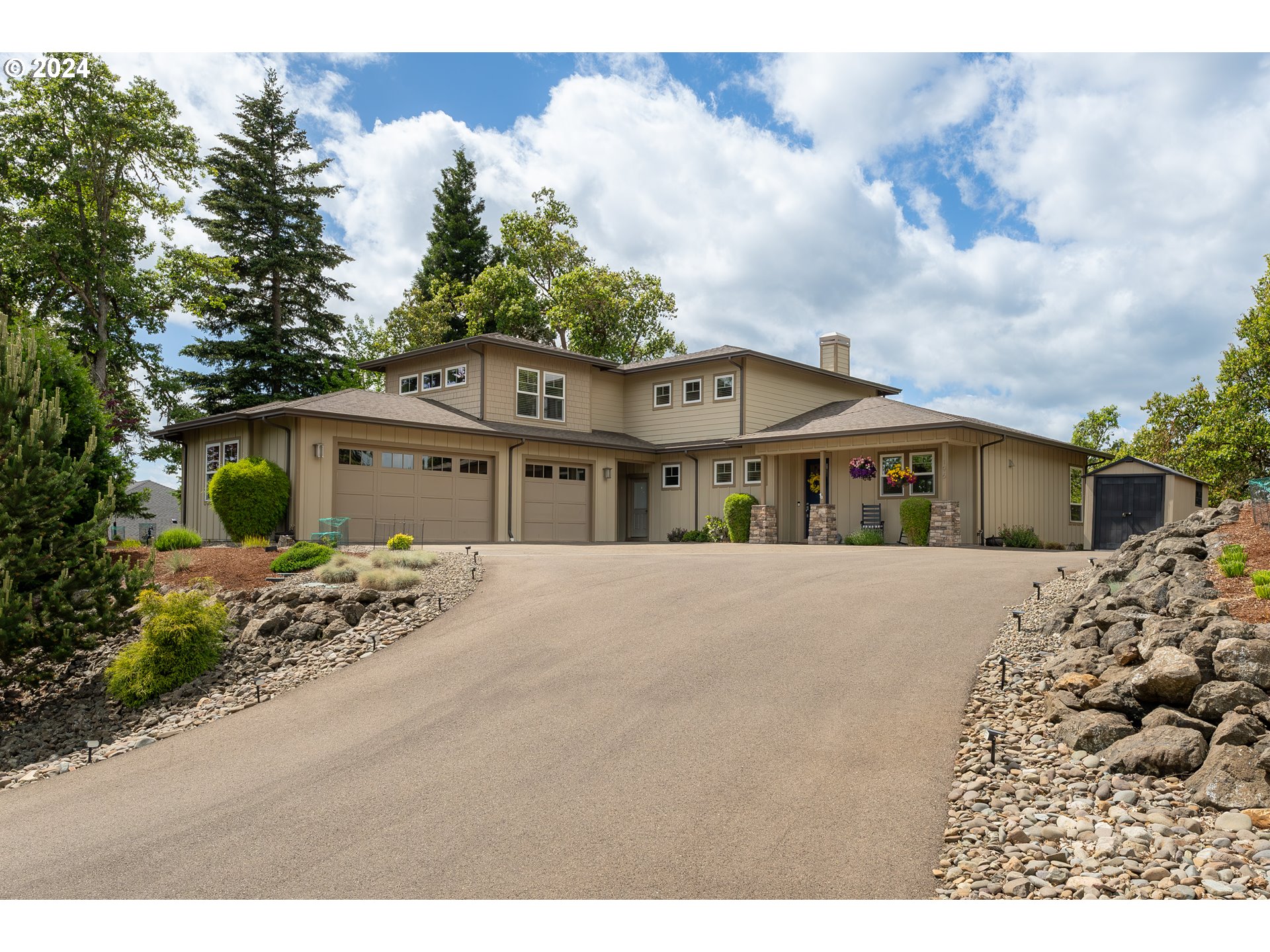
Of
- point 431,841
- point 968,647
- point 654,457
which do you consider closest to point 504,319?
point 654,457

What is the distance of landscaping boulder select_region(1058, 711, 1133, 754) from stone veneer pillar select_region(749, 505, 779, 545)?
634 inches

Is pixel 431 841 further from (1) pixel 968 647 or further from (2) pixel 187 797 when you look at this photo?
(1) pixel 968 647

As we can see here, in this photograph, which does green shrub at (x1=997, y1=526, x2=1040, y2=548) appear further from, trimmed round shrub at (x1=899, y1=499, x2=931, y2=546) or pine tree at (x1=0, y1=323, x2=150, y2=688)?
pine tree at (x1=0, y1=323, x2=150, y2=688)

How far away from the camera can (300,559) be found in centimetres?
1296

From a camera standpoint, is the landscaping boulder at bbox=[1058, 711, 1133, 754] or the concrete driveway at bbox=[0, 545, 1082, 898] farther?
the landscaping boulder at bbox=[1058, 711, 1133, 754]

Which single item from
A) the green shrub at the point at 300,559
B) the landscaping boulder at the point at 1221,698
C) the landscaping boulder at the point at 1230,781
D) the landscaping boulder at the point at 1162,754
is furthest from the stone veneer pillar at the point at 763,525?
the landscaping boulder at the point at 1230,781

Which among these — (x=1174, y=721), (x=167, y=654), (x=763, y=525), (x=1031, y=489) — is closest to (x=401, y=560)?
(x=167, y=654)

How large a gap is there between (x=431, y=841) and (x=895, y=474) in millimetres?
17623

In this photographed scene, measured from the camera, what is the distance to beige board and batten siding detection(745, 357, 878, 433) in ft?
78.6

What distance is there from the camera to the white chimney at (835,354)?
27359mm

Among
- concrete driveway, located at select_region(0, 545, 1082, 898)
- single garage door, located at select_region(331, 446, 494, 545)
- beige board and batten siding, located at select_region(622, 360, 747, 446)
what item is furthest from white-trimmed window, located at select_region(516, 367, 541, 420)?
concrete driveway, located at select_region(0, 545, 1082, 898)

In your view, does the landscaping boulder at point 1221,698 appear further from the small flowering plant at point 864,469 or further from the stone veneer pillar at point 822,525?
the small flowering plant at point 864,469

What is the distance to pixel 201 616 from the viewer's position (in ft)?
31.7

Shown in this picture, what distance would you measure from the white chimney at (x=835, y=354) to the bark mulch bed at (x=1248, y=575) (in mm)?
17058
